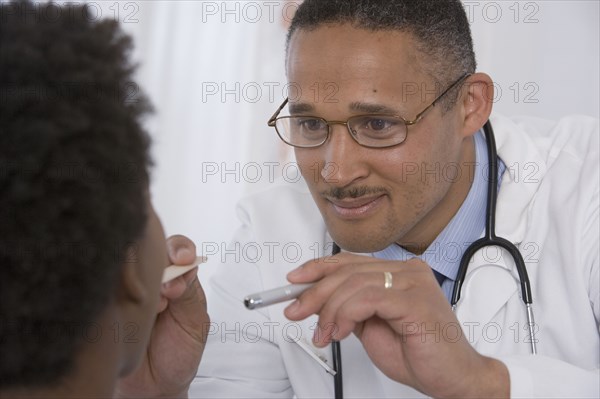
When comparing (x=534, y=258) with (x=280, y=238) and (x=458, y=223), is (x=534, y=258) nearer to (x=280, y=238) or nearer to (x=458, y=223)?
(x=458, y=223)

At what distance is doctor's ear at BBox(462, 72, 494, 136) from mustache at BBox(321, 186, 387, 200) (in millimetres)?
252

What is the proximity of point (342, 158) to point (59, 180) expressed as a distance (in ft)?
2.45

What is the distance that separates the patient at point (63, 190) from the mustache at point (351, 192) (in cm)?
64

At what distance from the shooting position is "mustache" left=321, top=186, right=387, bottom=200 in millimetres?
1355

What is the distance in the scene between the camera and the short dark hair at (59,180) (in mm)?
638

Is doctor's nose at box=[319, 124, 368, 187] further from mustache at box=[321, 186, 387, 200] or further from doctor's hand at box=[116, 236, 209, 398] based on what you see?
doctor's hand at box=[116, 236, 209, 398]

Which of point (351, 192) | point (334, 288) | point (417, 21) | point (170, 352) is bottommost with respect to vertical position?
point (170, 352)

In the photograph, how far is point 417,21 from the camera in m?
1.40

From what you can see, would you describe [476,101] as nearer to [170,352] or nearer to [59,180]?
[170,352]

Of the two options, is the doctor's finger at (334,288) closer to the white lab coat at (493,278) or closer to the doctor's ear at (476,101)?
the white lab coat at (493,278)

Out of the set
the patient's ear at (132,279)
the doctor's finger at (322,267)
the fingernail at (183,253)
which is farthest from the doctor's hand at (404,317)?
the patient's ear at (132,279)

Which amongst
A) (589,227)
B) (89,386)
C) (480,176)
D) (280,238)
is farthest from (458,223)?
(89,386)

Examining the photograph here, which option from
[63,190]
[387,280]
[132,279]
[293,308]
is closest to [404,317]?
[387,280]

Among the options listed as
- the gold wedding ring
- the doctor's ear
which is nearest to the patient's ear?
the gold wedding ring
